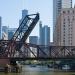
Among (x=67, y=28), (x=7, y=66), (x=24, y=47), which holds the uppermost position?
(x=67, y=28)

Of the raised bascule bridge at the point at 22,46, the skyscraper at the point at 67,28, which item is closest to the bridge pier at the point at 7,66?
the raised bascule bridge at the point at 22,46

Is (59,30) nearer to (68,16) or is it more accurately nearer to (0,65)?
(68,16)

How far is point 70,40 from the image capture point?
10850 centimetres

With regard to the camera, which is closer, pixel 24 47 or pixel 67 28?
pixel 24 47

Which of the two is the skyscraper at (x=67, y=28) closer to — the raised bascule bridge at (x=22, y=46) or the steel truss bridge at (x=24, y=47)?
the steel truss bridge at (x=24, y=47)

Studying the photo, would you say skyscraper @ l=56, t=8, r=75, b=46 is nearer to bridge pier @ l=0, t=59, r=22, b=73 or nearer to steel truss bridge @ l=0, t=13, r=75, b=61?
steel truss bridge @ l=0, t=13, r=75, b=61

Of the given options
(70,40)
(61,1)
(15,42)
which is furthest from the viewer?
(61,1)

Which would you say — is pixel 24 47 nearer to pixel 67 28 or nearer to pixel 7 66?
pixel 7 66

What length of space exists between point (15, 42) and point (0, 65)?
502 centimetres

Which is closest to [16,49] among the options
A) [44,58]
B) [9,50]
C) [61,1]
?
[9,50]

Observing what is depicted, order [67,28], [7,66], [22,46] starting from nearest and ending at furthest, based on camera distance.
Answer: [7,66] → [22,46] → [67,28]

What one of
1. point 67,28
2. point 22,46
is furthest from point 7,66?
point 67,28

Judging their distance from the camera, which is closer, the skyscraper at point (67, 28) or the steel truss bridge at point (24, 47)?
the steel truss bridge at point (24, 47)

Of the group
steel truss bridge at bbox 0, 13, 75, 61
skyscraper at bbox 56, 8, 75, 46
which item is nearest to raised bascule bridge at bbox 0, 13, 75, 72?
steel truss bridge at bbox 0, 13, 75, 61
